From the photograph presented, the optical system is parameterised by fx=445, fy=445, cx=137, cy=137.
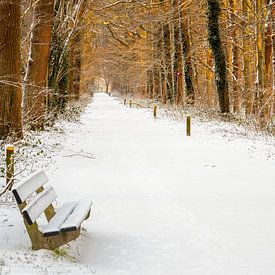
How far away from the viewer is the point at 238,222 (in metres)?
6.57

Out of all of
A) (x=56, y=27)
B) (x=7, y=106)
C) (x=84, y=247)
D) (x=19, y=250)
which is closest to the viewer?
(x=19, y=250)

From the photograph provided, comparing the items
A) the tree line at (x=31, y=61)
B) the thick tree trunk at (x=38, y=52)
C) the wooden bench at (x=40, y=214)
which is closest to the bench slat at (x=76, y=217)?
the wooden bench at (x=40, y=214)

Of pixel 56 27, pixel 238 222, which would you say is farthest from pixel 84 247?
pixel 56 27

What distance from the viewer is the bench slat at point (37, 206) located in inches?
187

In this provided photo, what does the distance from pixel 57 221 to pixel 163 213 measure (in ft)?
7.50

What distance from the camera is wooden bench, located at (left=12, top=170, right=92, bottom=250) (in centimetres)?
479

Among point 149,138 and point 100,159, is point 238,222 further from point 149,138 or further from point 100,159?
point 149,138

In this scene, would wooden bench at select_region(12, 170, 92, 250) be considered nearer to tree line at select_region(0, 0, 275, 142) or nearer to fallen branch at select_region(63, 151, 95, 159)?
tree line at select_region(0, 0, 275, 142)

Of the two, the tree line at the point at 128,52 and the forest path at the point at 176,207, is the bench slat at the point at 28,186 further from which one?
the tree line at the point at 128,52

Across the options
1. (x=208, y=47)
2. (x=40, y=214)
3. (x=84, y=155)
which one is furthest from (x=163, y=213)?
(x=208, y=47)

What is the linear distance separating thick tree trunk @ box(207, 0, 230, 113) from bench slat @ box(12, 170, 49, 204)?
1634cm

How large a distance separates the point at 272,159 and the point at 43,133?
7688 millimetres

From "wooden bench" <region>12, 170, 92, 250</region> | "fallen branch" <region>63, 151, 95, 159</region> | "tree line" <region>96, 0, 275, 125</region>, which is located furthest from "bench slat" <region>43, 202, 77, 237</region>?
"tree line" <region>96, 0, 275, 125</region>

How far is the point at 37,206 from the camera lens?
16.8ft
